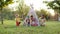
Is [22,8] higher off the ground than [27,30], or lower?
higher

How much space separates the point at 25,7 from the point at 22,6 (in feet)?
3.36

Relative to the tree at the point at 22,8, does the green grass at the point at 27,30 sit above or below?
below

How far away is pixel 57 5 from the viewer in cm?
1336

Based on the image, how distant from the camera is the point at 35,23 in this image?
1400 cm

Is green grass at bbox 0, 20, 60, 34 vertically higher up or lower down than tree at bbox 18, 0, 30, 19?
lower down

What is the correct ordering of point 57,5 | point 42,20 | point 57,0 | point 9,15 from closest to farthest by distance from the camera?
point 57,0 < point 57,5 < point 42,20 < point 9,15

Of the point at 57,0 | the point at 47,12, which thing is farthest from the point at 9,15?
the point at 57,0

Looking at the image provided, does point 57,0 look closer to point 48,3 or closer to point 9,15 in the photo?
point 48,3

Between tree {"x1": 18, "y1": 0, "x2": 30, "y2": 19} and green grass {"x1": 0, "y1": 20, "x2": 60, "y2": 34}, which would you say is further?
tree {"x1": 18, "y1": 0, "x2": 30, "y2": 19}

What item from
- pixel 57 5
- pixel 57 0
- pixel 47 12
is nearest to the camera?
pixel 57 0

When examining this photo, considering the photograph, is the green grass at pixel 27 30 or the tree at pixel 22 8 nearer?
the green grass at pixel 27 30

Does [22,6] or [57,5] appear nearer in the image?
[57,5]

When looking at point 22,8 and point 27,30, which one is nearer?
point 27,30

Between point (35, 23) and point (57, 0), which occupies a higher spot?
point (57, 0)
